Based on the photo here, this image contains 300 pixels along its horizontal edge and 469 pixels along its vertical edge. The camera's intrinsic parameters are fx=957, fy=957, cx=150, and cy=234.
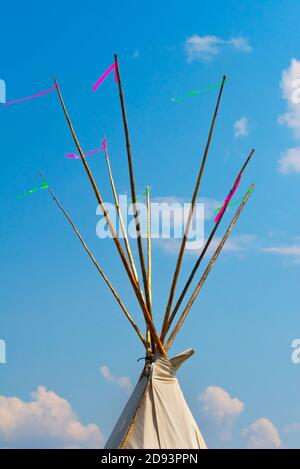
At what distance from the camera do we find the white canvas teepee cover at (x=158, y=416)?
38.4ft

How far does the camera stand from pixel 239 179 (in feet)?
43.2

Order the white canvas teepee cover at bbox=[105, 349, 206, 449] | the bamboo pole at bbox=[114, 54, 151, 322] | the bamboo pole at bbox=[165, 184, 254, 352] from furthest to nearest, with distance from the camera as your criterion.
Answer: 1. the bamboo pole at bbox=[165, 184, 254, 352]
2. the bamboo pole at bbox=[114, 54, 151, 322]
3. the white canvas teepee cover at bbox=[105, 349, 206, 449]

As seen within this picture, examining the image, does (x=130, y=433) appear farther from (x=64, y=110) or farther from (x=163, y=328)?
(x=64, y=110)

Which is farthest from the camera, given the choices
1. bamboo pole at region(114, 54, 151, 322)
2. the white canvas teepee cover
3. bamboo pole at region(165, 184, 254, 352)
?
bamboo pole at region(165, 184, 254, 352)

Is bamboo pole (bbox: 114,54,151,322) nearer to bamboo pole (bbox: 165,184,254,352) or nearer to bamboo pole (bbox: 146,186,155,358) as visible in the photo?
bamboo pole (bbox: 146,186,155,358)

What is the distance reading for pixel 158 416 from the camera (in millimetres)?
11875

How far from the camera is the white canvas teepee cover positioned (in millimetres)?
11719

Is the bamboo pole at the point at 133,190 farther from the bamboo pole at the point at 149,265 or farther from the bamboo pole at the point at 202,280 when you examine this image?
the bamboo pole at the point at 202,280

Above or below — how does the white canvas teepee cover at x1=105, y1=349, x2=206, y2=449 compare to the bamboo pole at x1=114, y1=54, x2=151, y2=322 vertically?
below
